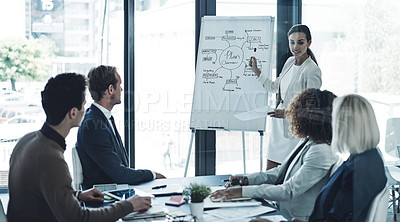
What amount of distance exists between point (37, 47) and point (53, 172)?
3044 millimetres

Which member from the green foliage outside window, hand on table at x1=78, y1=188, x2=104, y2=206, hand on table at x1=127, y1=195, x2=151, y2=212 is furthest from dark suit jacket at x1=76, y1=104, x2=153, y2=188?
the green foliage outside window

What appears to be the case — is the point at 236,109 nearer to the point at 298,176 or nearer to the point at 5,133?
the point at 298,176

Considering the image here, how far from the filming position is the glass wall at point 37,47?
4.51 metres

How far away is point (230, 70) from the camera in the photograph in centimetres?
404

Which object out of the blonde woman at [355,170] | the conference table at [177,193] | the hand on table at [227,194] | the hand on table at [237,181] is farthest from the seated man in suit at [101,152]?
the blonde woman at [355,170]

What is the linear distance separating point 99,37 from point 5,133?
4.26ft

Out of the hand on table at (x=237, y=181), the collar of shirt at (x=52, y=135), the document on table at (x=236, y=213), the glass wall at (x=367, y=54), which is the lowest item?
the document on table at (x=236, y=213)

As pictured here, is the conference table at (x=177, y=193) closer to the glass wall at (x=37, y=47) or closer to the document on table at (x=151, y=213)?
the document on table at (x=151, y=213)

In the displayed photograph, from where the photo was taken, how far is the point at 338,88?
8.58ft

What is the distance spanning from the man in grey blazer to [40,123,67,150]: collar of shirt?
2.44ft

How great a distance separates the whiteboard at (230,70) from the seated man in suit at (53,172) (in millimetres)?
2109

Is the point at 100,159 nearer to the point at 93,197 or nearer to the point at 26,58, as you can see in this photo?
the point at 93,197

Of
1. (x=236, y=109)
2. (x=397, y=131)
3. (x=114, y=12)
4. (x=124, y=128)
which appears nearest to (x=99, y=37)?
(x=114, y=12)

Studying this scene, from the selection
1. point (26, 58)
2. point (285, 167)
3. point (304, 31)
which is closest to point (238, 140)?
point (304, 31)
